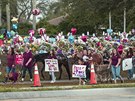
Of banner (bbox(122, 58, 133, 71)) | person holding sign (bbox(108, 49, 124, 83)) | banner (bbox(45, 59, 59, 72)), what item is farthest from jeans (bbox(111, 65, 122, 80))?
banner (bbox(45, 59, 59, 72))

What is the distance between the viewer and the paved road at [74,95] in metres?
14.6

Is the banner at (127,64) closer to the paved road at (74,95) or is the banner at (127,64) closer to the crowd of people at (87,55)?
the crowd of people at (87,55)

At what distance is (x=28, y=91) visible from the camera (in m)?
15.8

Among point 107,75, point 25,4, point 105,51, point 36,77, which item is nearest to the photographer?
point 36,77

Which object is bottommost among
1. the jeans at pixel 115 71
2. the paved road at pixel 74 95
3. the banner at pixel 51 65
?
the paved road at pixel 74 95

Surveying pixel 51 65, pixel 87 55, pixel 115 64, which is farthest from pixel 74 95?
pixel 87 55

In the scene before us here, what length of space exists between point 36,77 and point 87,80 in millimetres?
3139

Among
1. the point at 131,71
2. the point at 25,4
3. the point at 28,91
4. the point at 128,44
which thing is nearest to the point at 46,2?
the point at 25,4

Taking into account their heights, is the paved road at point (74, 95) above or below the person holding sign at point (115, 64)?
below

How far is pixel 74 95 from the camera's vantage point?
1575 centimetres

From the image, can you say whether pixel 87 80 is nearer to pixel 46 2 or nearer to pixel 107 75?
pixel 107 75

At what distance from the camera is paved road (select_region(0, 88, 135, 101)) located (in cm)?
1461

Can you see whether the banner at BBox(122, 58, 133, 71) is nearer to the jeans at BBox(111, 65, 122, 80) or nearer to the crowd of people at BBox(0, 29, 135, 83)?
the crowd of people at BBox(0, 29, 135, 83)

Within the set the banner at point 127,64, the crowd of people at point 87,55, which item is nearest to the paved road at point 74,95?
the crowd of people at point 87,55
